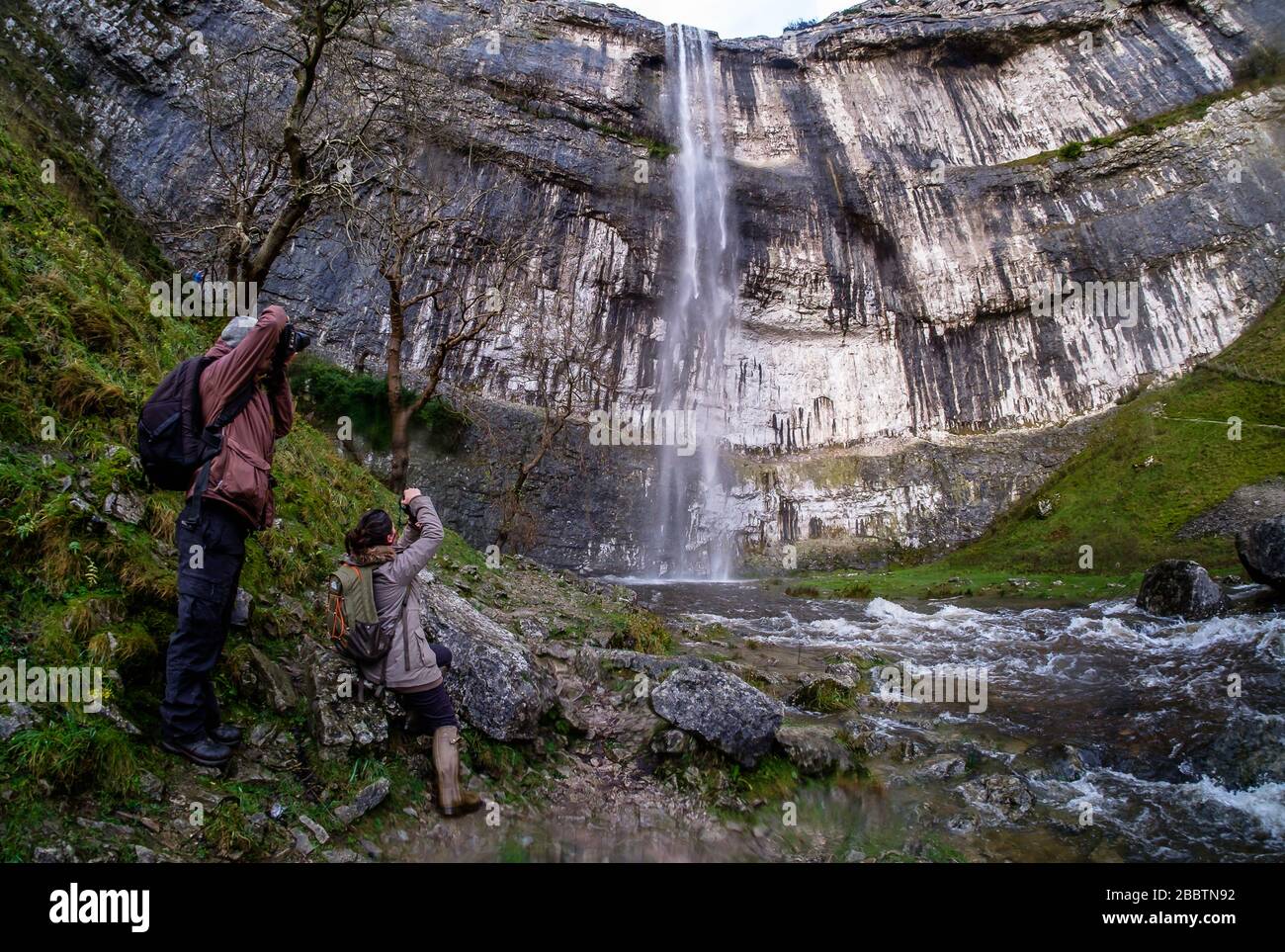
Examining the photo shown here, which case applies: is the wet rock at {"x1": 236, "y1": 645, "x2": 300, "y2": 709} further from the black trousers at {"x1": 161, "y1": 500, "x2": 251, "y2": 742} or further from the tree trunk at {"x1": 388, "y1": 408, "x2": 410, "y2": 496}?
the tree trunk at {"x1": 388, "y1": 408, "x2": 410, "y2": 496}

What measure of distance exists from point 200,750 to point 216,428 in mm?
2051

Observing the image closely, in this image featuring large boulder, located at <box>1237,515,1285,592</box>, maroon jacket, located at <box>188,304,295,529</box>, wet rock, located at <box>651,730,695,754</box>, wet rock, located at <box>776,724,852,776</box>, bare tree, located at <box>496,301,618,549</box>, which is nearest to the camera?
maroon jacket, located at <box>188,304,295,529</box>

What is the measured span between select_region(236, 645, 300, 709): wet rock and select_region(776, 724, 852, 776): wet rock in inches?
186

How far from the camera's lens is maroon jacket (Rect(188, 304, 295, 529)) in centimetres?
448

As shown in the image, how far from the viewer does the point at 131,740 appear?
13.9 ft

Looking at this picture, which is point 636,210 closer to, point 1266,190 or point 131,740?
point 1266,190

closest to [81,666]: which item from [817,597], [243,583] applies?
[243,583]

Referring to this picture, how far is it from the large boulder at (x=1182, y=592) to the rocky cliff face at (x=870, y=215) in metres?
19.9

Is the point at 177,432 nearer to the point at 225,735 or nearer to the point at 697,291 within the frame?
the point at 225,735

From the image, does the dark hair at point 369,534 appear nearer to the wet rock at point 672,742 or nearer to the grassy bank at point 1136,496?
the wet rock at point 672,742

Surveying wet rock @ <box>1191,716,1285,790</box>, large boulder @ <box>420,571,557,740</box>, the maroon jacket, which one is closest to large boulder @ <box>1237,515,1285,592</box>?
wet rock @ <box>1191,716,1285,790</box>

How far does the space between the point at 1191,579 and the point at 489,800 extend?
688 inches

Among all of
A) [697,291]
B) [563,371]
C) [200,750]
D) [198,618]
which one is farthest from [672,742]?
[697,291]

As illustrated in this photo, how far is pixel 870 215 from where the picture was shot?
1665 inches
